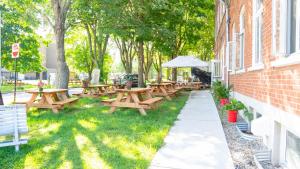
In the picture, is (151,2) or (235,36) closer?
(235,36)

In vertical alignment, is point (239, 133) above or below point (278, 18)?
below

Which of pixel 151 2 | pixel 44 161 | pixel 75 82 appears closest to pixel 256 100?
pixel 44 161

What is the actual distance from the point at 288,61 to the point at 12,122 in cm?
481

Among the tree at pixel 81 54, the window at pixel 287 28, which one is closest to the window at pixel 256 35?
the window at pixel 287 28

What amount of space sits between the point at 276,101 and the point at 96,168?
3.16m

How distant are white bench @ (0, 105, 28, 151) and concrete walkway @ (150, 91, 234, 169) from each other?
262 cm

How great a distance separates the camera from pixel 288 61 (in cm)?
396

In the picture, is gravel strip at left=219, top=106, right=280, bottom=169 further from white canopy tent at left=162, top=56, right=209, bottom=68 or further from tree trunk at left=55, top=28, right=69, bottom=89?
white canopy tent at left=162, top=56, right=209, bottom=68

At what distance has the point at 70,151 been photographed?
5312 mm

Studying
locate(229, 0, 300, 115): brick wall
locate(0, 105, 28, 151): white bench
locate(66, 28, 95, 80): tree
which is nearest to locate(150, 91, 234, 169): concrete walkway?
locate(229, 0, 300, 115): brick wall

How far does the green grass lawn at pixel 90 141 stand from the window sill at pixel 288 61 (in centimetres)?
261

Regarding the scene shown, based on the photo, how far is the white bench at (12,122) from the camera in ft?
17.2

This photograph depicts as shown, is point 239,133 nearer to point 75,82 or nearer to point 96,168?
point 96,168

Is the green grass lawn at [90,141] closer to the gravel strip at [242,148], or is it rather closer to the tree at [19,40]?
the gravel strip at [242,148]
